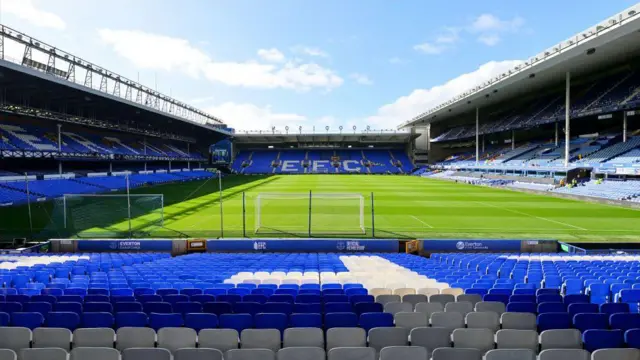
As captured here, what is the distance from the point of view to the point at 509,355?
3.30 m

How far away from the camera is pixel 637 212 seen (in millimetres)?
24984

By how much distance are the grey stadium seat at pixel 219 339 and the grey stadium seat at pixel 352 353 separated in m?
1.18

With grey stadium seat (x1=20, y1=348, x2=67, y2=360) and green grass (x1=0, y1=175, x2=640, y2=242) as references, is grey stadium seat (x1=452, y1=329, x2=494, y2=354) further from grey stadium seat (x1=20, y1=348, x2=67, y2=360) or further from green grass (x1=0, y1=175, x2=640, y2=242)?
green grass (x1=0, y1=175, x2=640, y2=242)

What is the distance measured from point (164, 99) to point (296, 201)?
3815cm

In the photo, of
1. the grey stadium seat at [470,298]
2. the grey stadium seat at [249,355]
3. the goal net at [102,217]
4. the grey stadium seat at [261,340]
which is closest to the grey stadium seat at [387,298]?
the grey stadium seat at [470,298]

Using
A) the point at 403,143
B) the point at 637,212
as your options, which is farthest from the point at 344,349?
the point at 403,143

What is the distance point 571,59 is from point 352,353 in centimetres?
4428

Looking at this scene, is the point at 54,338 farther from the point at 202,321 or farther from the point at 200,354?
the point at 200,354

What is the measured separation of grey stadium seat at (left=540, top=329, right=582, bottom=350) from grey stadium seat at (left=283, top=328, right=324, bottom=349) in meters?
2.44

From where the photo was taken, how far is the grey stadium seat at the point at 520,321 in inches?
179

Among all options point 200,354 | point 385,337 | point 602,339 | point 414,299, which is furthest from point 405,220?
point 200,354

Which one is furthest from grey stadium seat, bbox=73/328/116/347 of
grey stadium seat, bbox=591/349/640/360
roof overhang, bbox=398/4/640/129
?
roof overhang, bbox=398/4/640/129

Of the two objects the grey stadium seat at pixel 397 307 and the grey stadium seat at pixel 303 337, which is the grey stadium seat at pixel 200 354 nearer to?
the grey stadium seat at pixel 303 337

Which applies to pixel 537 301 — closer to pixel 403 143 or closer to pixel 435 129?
pixel 435 129
